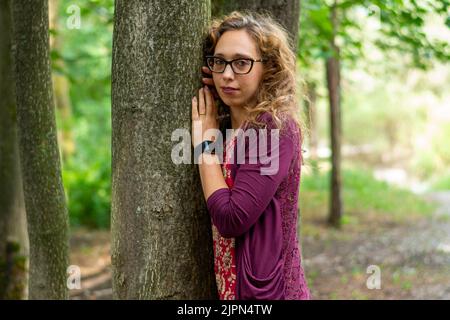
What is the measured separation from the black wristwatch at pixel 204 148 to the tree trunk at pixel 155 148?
0.09 m

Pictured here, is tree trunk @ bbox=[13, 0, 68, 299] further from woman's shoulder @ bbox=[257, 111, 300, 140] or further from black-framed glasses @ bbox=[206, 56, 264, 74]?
woman's shoulder @ bbox=[257, 111, 300, 140]

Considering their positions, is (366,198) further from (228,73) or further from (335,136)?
(228,73)

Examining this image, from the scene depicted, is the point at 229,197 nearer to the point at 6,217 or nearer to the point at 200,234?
the point at 200,234

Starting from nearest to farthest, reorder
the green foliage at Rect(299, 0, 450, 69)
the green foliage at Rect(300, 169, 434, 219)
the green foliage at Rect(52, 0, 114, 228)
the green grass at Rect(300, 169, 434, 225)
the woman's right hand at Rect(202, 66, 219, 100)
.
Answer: the woman's right hand at Rect(202, 66, 219, 100), the green foliage at Rect(299, 0, 450, 69), the green foliage at Rect(52, 0, 114, 228), the green grass at Rect(300, 169, 434, 225), the green foliage at Rect(300, 169, 434, 219)

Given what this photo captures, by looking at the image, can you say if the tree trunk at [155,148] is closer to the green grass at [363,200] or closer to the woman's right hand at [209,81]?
the woman's right hand at [209,81]

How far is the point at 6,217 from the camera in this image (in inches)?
203

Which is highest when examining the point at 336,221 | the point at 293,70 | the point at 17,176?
the point at 293,70

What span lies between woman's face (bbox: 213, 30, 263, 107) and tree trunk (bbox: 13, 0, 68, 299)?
1.43m

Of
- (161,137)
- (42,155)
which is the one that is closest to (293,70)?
(161,137)

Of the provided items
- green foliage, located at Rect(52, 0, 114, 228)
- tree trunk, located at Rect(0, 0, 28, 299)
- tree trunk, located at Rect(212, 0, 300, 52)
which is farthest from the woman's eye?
green foliage, located at Rect(52, 0, 114, 228)

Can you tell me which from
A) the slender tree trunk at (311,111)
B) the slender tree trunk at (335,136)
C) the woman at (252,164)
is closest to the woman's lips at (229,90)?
the woman at (252,164)

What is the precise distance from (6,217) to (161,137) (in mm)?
3269

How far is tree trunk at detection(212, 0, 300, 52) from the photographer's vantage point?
3.46 meters

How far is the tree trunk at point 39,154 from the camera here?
3385 millimetres
